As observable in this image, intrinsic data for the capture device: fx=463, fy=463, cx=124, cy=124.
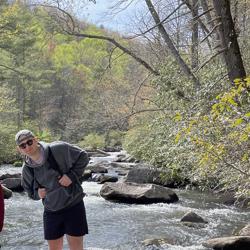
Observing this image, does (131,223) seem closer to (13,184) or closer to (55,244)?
(55,244)

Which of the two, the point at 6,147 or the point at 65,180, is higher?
the point at 6,147

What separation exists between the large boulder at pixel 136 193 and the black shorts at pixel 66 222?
886 centimetres

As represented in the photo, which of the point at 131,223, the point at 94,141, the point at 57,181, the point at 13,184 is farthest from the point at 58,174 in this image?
the point at 94,141

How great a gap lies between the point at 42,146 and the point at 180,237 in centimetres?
568

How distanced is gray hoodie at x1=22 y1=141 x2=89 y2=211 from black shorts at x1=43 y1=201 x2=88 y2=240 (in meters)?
0.07

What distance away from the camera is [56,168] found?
442 centimetres

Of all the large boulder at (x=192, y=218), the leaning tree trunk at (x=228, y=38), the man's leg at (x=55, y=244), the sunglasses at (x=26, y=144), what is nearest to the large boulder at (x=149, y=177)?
the large boulder at (x=192, y=218)

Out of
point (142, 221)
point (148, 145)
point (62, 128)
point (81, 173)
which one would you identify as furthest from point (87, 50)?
point (81, 173)

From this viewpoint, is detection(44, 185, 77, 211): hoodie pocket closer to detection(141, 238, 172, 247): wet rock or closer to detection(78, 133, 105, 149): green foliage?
detection(141, 238, 172, 247): wet rock

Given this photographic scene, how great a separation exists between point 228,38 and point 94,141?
106ft

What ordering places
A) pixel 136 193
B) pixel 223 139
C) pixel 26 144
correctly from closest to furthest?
pixel 26 144, pixel 223 139, pixel 136 193

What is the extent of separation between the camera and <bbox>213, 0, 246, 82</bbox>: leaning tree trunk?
8.48 metres

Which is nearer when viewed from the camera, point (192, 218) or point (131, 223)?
point (192, 218)

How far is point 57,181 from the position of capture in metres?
4.42
